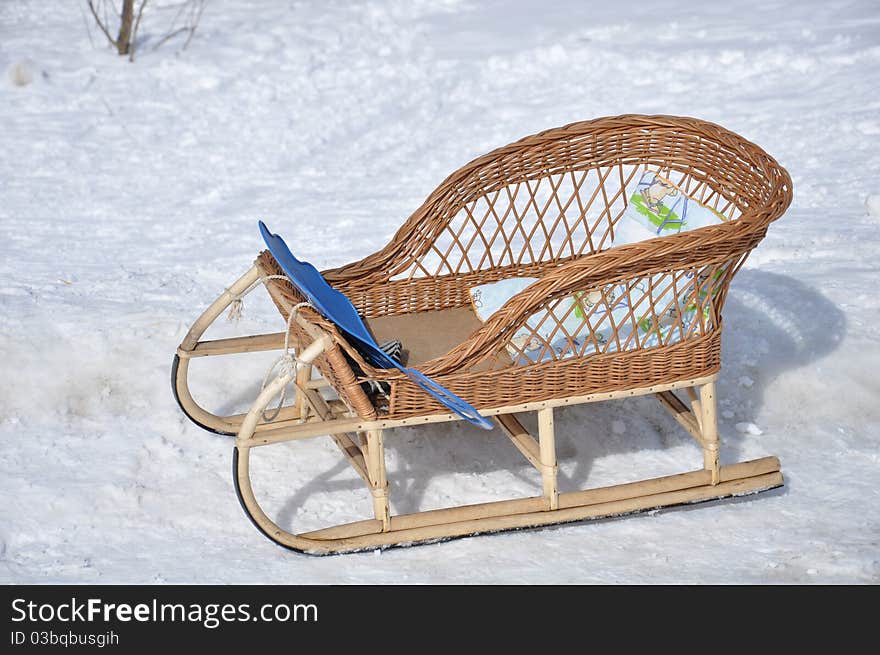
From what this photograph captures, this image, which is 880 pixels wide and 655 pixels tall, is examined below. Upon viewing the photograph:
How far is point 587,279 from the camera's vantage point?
291 cm

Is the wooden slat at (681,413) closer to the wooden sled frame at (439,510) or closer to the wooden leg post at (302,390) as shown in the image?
the wooden sled frame at (439,510)

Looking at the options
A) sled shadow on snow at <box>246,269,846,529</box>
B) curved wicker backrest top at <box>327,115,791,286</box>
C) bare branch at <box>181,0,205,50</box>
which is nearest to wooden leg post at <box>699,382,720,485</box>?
sled shadow on snow at <box>246,269,846,529</box>

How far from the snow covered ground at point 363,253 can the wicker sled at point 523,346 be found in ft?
0.36

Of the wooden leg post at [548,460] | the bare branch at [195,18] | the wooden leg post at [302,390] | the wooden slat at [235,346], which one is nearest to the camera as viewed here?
the wooden leg post at [548,460]

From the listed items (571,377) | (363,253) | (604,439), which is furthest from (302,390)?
(363,253)

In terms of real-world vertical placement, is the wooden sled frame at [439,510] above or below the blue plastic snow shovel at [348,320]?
below

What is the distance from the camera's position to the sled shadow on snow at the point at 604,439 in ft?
11.5

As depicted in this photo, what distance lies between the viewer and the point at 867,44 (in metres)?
6.80

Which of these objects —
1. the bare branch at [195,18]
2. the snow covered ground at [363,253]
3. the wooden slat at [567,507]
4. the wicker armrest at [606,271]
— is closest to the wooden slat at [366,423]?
the wicker armrest at [606,271]

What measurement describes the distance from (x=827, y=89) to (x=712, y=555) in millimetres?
3952

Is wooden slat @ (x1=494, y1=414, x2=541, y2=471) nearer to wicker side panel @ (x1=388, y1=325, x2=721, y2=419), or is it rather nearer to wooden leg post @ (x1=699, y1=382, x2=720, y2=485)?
wicker side panel @ (x1=388, y1=325, x2=721, y2=419)

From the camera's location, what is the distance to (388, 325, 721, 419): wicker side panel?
3000 mm
